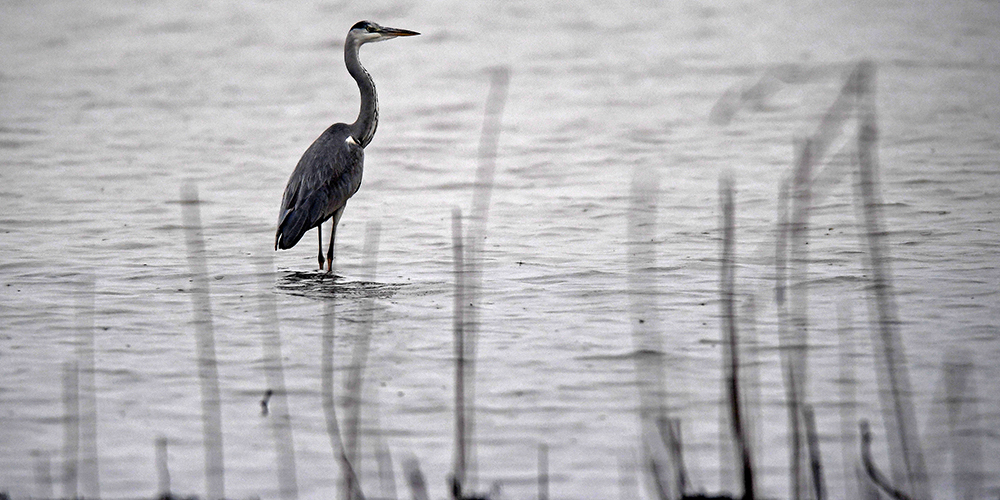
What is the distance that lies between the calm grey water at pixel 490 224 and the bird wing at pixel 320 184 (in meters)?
0.30

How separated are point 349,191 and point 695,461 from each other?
4.15 metres

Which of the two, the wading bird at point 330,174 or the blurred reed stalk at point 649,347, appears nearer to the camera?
the blurred reed stalk at point 649,347

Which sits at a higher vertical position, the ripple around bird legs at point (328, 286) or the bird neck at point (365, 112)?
the bird neck at point (365, 112)

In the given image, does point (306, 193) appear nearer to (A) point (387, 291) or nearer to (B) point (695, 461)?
(A) point (387, 291)

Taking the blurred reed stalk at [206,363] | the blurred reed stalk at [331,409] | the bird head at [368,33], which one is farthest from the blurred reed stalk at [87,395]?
the bird head at [368,33]

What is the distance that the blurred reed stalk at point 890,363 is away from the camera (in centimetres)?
316

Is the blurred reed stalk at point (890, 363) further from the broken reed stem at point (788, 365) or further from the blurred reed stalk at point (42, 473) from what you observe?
the blurred reed stalk at point (42, 473)

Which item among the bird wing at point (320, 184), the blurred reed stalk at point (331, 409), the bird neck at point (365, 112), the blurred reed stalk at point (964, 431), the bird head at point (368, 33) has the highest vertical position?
the bird head at point (368, 33)

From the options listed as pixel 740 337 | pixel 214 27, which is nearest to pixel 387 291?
pixel 740 337

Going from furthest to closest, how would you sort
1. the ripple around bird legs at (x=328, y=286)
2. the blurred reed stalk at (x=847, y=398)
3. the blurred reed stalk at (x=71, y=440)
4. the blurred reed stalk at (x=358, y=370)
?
the ripple around bird legs at (x=328, y=286) < the blurred reed stalk at (x=847, y=398) < the blurred reed stalk at (x=71, y=440) < the blurred reed stalk at (x=358, y=370)

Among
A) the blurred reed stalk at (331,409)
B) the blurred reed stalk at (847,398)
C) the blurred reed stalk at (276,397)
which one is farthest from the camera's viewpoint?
the blurred reed stalk at (276,397)

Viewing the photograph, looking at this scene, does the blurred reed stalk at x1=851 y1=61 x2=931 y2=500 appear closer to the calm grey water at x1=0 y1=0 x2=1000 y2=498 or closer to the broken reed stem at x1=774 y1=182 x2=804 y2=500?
the calm grey water at x1=0 y1=0 x2=1000 y2=498

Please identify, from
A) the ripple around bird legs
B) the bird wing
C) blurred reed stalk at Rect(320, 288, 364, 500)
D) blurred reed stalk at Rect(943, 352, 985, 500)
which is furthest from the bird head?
blurred reed stalk at Rect(943, 352, 985, 500)

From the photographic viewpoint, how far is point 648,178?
9859 millimetres
